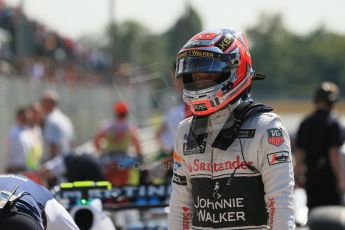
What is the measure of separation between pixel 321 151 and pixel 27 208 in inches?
224

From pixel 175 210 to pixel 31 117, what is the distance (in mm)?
8774

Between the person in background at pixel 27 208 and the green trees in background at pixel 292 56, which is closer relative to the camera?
the person in background at pixel 27 208

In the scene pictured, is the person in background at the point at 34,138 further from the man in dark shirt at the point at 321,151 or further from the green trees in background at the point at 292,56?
the green trees in background at the point at 292,56

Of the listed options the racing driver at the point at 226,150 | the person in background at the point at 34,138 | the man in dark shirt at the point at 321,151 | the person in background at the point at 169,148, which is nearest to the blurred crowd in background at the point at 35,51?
the person in background at the point at 34,138

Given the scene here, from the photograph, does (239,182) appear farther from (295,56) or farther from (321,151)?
(295,56)

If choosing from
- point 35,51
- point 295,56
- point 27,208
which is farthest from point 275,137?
point 295,56

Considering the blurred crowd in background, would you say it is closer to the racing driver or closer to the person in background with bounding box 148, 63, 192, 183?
the person in background with bounding box 148, 63, 192, 183

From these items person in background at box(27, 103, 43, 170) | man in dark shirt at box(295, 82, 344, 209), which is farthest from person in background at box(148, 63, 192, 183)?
person in background at box(27, 103, 43, 170)

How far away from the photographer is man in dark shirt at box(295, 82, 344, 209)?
27.5ft

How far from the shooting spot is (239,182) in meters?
3.55

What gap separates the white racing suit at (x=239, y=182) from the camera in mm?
3422

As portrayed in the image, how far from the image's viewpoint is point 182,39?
1527 centimetres

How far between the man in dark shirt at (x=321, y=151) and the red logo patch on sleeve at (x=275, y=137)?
16.4 feet

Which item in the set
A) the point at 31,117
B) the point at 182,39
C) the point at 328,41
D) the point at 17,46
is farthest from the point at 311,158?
the point at 328,41
